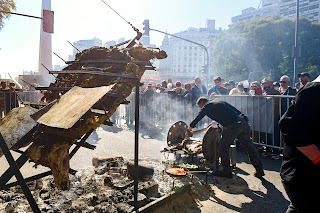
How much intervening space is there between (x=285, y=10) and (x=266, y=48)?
182 ft

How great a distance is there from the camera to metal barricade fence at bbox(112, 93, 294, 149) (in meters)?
7.82

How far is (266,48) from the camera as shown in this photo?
43.0 meters

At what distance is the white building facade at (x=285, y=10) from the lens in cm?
7150

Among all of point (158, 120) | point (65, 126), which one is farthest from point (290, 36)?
point (65, 126)

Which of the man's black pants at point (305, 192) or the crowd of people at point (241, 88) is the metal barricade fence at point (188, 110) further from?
the man's black pants at point (305, 192)

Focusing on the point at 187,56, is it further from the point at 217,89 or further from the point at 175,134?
the point at 175,134

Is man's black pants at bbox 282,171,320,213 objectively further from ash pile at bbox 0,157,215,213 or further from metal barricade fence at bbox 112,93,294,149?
metal barricade fence at bbox 112,93,294,149

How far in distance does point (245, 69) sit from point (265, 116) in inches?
1564

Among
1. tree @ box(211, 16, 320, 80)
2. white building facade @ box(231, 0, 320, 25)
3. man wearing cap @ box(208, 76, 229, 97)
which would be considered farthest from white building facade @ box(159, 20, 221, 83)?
man wearing cap @ box(208, 76, 229, 97)

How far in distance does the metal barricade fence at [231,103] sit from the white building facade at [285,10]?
74.1m

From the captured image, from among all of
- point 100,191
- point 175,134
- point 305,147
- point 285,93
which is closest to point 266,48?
point 285,93

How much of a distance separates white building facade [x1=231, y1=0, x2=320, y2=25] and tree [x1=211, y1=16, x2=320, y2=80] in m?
34.5

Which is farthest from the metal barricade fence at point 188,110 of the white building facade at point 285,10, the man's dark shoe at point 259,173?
the white building facade at point 285,10

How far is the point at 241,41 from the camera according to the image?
46.9 m
